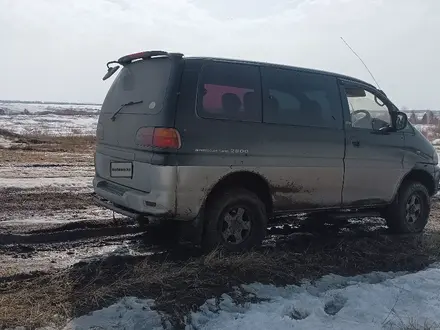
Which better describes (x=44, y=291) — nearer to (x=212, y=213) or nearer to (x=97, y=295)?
(x=97, y=295)

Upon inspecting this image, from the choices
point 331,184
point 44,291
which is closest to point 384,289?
point 331,184

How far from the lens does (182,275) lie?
14.8ft

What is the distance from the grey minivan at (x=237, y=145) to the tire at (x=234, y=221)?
0.01 m

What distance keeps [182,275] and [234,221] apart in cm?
103

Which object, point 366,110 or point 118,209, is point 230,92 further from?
point 366,110

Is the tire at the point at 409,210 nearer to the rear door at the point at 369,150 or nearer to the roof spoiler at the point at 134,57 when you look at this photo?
the rear door at the point at 369,150

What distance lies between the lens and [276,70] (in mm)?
5582

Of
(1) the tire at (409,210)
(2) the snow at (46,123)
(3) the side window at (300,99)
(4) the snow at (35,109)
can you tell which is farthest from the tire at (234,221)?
(4) the snow at (35,109)

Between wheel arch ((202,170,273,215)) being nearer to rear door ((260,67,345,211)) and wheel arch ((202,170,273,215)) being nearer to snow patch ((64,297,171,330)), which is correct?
rear door ((260,67,345,211))

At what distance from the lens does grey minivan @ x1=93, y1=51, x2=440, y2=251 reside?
4.79 metres

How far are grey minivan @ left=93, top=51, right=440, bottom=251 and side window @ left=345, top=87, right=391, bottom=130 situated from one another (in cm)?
2

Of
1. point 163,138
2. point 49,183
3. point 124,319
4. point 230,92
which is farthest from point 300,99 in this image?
point 49,183

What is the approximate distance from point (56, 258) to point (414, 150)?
4.88 meters

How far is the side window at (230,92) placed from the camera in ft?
16.3
